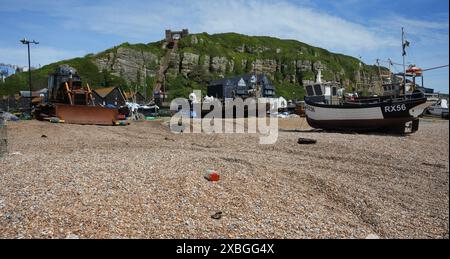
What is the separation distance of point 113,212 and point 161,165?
389cm

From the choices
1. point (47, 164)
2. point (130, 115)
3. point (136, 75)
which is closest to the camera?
point (47, 164)

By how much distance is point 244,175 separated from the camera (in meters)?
10.1

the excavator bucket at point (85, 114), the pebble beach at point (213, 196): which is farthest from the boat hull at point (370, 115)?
the excavator bucket at point (85, 114)

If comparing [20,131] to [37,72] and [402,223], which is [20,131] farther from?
[37,72]

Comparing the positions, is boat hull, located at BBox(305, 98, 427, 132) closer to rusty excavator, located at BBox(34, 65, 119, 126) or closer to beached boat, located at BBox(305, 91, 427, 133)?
beached boat, located at BBox(305, 91, 427, 133)

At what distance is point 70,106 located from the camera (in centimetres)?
2389

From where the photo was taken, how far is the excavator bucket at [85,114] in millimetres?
23906

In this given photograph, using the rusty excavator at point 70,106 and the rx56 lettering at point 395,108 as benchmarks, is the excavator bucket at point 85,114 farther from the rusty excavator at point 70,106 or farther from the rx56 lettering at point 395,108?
the rx56 lettering at point 395,108
